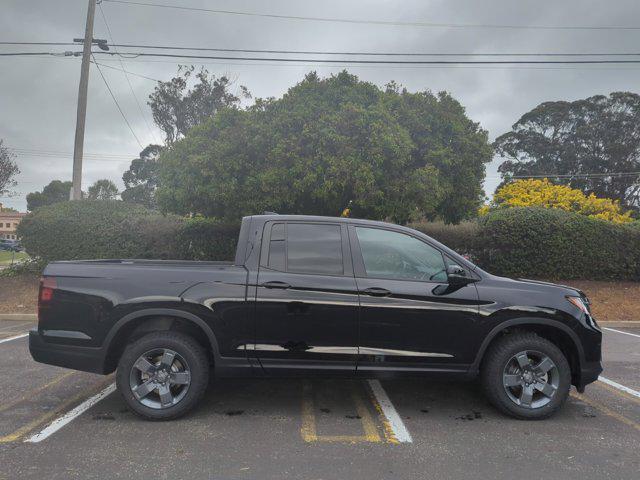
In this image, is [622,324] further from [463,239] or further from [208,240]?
[208,240]

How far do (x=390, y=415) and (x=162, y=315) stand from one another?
2189 millimetres

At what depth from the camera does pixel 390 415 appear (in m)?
4.06

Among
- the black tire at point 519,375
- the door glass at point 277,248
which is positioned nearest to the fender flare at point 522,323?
the black tire at point 519,375

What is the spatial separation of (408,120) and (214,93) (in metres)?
23.7

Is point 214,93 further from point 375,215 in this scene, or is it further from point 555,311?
point 555,311

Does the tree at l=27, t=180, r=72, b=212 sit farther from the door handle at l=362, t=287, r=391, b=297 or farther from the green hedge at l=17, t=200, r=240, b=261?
the door handle at l=362, t=287, r=391, b=297

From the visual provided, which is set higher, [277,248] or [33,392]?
[277,248]

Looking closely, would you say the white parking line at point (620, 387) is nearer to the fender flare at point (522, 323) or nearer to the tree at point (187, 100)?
the fender flare at point (522, 323)

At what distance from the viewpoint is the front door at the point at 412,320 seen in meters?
3.88

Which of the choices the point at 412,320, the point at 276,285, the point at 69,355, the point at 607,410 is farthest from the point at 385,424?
the point at 69,355

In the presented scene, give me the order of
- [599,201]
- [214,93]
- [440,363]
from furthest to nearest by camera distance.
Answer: [214,93] < [599,201] < [440,363]

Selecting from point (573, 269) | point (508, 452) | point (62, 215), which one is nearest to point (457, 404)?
point (508, 452)

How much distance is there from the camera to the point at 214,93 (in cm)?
3241

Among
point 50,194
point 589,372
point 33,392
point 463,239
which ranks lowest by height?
point 33,392
